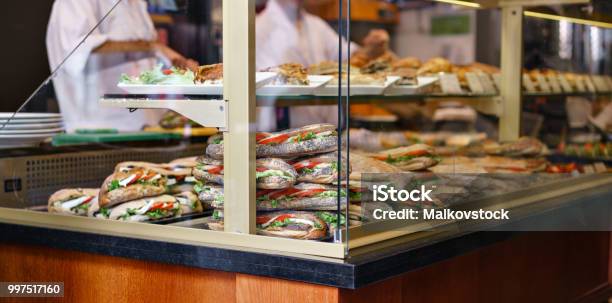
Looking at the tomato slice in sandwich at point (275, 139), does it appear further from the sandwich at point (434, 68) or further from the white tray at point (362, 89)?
the sandwich at point (434, 68)

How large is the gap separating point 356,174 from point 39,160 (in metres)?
1.32

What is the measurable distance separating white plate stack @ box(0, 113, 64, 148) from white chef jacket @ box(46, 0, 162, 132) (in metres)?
0.27

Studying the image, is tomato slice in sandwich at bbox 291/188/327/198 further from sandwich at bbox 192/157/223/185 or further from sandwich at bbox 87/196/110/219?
sandwich at bbox 87/196/110/219

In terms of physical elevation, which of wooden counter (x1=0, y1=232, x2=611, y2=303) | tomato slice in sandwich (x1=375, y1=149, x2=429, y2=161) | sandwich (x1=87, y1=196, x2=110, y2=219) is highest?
tomato slice in sandwich (x1=375, y1=149, x2=429, y2=161)

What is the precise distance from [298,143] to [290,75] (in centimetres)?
28

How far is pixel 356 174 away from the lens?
192 centimetres

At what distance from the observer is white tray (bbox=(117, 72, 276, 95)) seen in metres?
2.08

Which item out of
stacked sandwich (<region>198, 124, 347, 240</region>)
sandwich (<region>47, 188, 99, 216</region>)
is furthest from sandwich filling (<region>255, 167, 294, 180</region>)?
sandwich (<region>47, 188, 99, 216</region>)

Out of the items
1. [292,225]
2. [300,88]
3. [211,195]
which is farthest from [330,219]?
[300,88]

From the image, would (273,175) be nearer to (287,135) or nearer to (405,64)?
(287,135)

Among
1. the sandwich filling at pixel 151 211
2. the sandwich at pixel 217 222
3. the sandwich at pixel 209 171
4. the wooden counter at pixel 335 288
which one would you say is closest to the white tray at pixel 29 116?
the wooden counter at pixel 335 288

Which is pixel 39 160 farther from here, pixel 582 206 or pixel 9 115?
pixel 582 206

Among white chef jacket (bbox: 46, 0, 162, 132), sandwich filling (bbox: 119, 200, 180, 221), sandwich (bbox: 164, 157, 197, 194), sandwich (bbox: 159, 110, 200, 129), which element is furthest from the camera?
sandwich (bbox: 159, 110, 200, 129)

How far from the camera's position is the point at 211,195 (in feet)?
7.07
